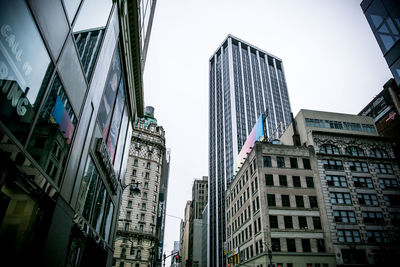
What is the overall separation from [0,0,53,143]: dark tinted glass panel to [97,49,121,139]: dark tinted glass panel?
760cm

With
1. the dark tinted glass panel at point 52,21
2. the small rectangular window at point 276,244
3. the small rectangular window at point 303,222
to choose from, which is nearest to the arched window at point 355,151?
the small rectangular window at point 303,222

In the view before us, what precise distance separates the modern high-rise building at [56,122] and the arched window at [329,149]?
139 feet

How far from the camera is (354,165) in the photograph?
47594 mm

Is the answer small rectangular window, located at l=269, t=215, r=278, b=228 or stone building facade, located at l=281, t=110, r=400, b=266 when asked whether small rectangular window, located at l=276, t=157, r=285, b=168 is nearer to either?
stone building facade, located at l=281, t=110, r=400, b=266

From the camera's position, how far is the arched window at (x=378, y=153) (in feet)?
162

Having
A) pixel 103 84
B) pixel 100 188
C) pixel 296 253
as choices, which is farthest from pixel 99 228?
pixel 296 253

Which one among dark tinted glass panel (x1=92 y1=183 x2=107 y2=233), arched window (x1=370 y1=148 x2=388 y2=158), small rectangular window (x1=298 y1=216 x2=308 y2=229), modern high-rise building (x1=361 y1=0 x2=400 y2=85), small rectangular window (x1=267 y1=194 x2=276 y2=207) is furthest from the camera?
arched window (x1=370 y1=148 x2=388 y2=158)

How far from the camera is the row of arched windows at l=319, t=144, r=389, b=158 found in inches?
1916

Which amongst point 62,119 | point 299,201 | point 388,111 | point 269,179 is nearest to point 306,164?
point 299,201

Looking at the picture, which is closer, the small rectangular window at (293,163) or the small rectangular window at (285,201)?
the small rectangular window at (285,201)

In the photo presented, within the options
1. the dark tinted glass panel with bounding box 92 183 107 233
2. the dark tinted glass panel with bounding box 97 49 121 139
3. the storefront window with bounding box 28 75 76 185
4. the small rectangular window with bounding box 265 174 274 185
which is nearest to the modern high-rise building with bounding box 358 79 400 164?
the small rectangular window with bounding box 265 174 274 185

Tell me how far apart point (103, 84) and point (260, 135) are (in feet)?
140

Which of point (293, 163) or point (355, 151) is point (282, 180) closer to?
point (293, 163)

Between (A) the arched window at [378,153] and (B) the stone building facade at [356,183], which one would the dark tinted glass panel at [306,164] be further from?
(A) the arched window at [378,153]
